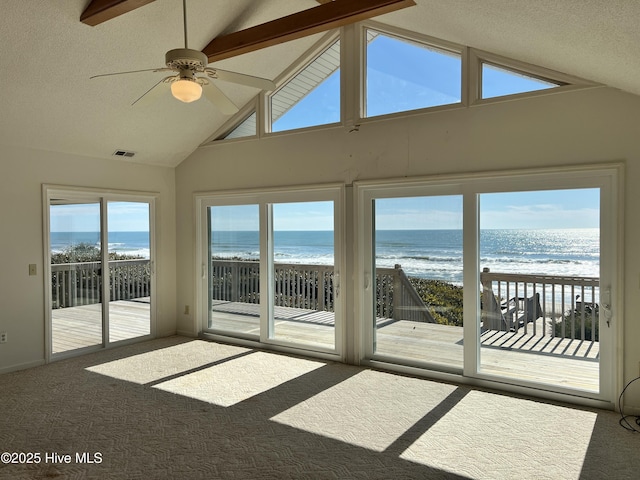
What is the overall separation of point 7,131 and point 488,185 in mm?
4521

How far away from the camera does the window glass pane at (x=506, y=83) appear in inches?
153

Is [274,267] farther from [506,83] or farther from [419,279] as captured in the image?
[506,83]

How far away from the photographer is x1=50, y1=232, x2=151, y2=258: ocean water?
507 centimetres

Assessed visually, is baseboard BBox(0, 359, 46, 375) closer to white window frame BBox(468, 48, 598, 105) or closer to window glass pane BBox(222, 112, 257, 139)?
window glass pane BBox(222, 112, 257, 139)

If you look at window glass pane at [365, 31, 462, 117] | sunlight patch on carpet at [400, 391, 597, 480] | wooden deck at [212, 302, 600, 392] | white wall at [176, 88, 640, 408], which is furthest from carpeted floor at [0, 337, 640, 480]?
window glass pane at [365, 31, 462, 117]

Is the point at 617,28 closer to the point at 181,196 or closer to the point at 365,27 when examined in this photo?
the point at 365,27

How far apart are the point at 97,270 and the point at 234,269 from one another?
1594mm

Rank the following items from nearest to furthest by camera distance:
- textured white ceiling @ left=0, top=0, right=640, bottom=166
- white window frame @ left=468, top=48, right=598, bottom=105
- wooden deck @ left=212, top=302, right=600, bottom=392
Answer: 1. textured white ceiling @ left=0, top=0, right=640, bottom=166
2. white window frame @ left=468, top=48, right=598, bottom=105
3. wooden deck @ left=212, top=302, right=600, bottom=392

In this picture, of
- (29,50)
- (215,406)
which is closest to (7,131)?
(29,50)

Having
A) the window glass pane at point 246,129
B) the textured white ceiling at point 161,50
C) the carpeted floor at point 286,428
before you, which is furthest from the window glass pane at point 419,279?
the window glass pane at point 246,129

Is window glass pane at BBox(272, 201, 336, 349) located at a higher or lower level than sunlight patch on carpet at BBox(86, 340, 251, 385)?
higher

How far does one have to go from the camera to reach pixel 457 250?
4316 millimetres

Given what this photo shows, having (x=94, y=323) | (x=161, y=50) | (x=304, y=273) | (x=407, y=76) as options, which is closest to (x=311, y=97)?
(x=407, y=76)

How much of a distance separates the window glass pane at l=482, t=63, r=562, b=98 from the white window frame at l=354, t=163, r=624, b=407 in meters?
0.71
